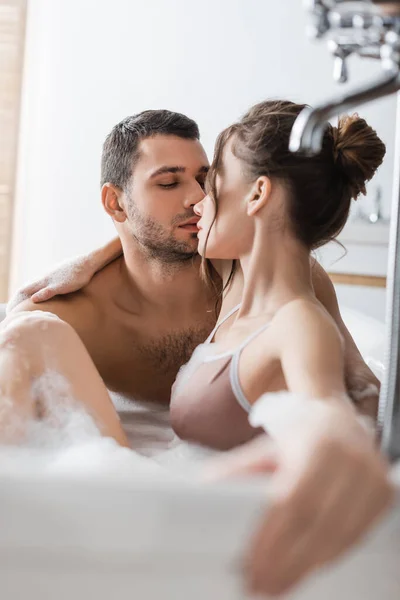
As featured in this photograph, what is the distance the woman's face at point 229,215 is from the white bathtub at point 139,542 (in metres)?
0.78

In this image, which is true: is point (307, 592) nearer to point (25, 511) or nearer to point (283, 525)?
point (283, 525)

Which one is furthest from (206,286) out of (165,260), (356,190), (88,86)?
(88,86)

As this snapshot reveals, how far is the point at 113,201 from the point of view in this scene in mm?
2252

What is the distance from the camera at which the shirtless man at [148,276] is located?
2.08 meters

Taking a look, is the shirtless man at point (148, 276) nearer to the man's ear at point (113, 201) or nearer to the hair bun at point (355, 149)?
the man's ear at point (113, 201)

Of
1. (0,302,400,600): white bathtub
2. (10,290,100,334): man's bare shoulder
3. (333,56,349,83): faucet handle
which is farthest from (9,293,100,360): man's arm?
(0,302,400,600): white bathtub

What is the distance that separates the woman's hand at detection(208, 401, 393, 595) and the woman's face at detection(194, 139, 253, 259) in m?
0.75

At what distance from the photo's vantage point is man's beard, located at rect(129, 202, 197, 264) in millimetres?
2107

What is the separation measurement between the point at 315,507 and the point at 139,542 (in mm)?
181

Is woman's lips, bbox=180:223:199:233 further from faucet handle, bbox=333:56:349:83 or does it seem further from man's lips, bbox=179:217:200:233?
faucet handle, bbox=333:56:349:83

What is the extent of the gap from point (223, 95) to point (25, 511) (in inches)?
116

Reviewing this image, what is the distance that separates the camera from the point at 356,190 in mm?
1573

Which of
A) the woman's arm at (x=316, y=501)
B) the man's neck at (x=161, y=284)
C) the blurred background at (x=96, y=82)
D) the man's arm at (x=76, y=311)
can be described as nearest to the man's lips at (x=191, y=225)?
the man's neck at (x=161, y=284)

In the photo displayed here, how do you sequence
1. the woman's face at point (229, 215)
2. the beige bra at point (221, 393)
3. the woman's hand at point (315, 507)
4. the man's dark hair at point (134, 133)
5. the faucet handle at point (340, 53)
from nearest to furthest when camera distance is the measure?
the woman's hand at point (315, 507)
the faucet handle at point (340, 53)
the beige bra at point (221, 393)
the woman's face at point (229, 215)
the man's dark hair at point (134, 133)
